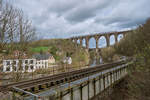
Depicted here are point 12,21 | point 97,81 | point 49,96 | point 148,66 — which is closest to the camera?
point 49,96

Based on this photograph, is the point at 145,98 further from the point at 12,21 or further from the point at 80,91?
the point at 12,21

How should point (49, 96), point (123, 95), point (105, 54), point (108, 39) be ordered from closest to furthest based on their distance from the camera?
1. point (49, 96)
2. point (123, 95)
3. point (105, 54)
4. point (108, 39)

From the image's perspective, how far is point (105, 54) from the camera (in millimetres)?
58250

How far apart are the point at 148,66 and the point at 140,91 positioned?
2.18 meters

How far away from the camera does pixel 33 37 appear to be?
11.5 meters

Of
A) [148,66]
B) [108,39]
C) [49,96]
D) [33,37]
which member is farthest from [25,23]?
[108,39]

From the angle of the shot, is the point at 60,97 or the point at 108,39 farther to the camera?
the point at 108,39

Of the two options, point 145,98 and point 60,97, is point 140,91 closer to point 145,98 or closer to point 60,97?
point 145,98

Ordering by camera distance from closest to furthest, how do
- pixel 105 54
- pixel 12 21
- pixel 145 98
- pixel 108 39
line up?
pixel 145 98, pixel 12 21, pixel 105 54, pixel 108 39

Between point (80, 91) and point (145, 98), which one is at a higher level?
point (80, 91)

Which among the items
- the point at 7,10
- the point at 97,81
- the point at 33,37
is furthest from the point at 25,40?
the point at 97,81

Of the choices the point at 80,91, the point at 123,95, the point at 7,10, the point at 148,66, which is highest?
the point at 7,10

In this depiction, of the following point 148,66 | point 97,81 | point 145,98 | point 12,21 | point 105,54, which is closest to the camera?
point 148,66

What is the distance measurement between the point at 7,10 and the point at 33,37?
3511mm
